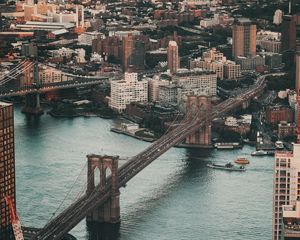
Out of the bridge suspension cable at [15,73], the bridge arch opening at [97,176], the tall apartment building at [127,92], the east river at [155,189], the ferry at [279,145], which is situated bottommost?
the east river at [155,189]

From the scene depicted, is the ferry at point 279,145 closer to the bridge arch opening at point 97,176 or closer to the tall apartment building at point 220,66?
the bridge arch opening at point 97,176

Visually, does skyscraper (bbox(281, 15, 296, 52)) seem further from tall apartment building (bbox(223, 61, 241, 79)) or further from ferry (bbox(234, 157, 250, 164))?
ferry (bbox(234, 157, 250, 164))

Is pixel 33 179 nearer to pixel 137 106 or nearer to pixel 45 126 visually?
pixel 45 126

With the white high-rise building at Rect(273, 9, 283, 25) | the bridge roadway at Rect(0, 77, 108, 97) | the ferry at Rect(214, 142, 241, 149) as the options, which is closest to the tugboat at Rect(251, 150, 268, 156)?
the ferry at Rect(214, 142, 241, 149)

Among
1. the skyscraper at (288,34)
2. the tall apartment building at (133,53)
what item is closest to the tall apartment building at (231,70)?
the tall apartment building at (133,53)

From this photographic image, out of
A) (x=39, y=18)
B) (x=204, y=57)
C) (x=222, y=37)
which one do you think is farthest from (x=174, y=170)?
A: (x=39, y=18)

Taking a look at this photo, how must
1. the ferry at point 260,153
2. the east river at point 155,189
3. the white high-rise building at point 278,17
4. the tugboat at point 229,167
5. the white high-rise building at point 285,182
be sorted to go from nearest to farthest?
the white high-rise building at point 285,182 < the east river at point 155,189 < the tugboat at point 229,167 < the ferry at point 260,153 < the white high-rise building at point 278,17

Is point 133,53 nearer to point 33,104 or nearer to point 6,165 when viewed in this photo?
point 33,104
